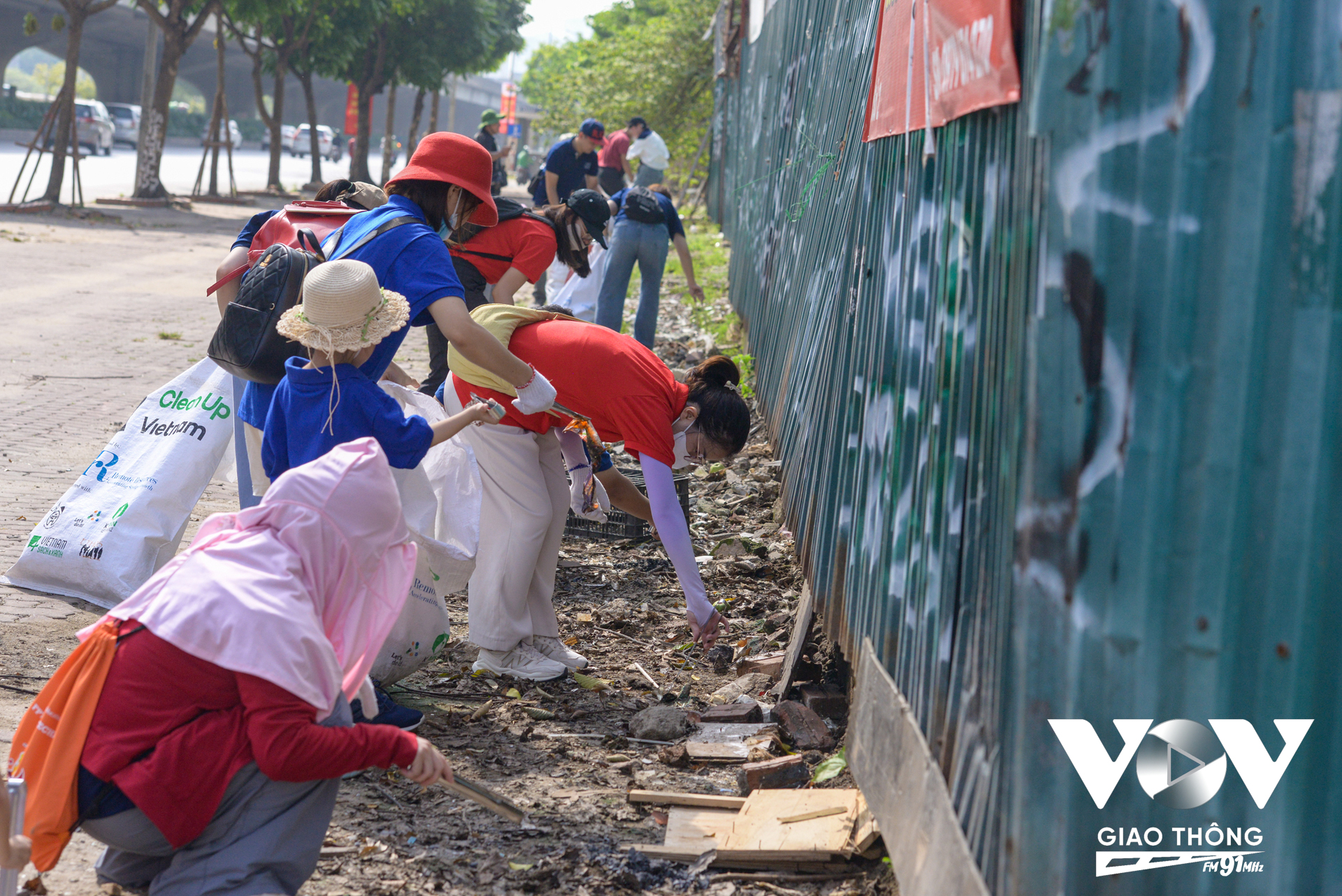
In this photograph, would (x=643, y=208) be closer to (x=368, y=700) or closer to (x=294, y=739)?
(x=368, y=700)

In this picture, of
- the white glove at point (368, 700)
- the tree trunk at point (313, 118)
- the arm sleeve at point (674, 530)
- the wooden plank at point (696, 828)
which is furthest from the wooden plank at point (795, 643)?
the tree trunk at point (313, 118)

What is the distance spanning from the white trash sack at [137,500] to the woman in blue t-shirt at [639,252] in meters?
4.57

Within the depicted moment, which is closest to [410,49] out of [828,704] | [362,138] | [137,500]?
[362,138]

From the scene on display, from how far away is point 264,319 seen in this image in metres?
3.61

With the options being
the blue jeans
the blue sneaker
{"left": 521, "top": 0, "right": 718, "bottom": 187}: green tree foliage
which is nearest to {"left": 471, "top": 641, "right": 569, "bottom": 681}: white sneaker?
the blue sneaker

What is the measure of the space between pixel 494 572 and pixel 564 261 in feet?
10.1

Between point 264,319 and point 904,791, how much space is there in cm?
235

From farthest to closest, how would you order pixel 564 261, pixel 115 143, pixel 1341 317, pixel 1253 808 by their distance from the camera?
1. pixel 115 143
2. pixel 564 261
3. pixel 1253 808
4. pixel 1341 317

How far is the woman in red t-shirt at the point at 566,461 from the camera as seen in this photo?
3830 millimetres

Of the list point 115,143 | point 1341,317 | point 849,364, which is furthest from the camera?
point 115,143

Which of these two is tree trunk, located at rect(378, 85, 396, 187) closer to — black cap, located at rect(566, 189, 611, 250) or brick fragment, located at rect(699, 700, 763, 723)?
black cap, located at rect(566, 189, 611, 250)

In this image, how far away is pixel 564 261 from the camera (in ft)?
22.5

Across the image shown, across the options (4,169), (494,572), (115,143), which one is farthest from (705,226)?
(115,143)

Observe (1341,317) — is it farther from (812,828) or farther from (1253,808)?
(812,828)
